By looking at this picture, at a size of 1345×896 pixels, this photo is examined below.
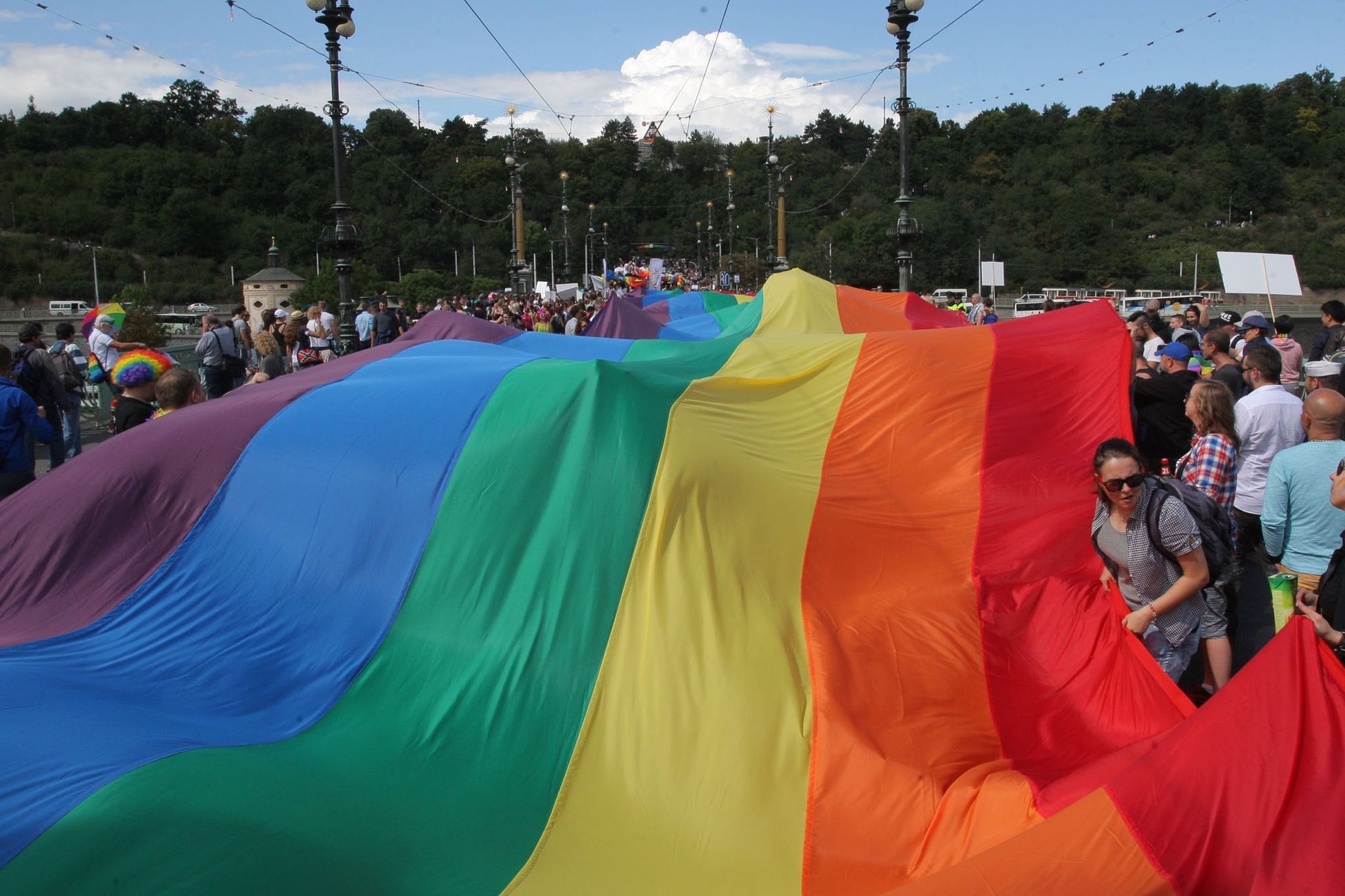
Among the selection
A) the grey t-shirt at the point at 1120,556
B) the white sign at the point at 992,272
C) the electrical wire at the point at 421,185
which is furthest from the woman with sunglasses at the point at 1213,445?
the electrical wire at the point at 421,185

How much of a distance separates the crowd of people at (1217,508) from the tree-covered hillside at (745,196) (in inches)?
2291

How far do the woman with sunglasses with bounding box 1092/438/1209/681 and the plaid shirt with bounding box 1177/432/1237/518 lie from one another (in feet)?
4.24

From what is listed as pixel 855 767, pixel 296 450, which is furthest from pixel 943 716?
pixel 296 450

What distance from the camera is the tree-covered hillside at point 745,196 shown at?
213 feet

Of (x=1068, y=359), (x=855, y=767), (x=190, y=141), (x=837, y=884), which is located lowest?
(x=837, y=884)

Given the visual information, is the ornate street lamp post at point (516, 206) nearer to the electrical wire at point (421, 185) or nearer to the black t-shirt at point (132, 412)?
the electrical wire at point (421, 185)

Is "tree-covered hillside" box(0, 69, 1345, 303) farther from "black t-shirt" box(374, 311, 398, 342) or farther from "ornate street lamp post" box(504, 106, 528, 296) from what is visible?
"black t-shirt" box(374, 311, 398, 342)

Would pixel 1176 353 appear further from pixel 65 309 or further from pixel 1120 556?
pixel 65 309

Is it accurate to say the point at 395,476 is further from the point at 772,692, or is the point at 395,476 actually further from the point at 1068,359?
the point at 1068,359

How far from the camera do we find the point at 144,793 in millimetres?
2895

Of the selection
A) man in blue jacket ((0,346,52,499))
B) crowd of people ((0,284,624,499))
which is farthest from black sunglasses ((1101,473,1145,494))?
man in blue jacket ((0,346,52,499))

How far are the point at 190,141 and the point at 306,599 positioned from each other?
8705 centimetres

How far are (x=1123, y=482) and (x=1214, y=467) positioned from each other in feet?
5.69

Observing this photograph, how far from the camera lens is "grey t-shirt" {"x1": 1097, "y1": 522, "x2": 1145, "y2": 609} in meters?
4.19
